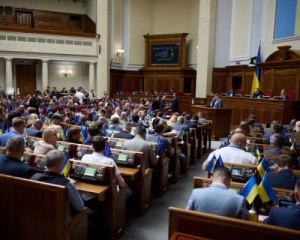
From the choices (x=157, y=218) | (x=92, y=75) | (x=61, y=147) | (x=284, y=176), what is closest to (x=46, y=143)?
(x=61, y=147)

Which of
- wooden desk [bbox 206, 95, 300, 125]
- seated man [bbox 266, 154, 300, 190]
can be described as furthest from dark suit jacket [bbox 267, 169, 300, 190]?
wooden desk [bbox 206, 95, 300, 125]

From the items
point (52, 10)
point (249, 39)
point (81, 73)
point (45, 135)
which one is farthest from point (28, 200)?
point (52, 10)

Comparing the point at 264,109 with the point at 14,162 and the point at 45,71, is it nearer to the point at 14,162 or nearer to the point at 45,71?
the point at 14,162

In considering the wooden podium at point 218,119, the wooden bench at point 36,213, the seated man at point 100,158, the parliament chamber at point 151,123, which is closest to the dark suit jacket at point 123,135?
the parliament chamber at point 151,123

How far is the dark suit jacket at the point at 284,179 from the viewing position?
2668mm

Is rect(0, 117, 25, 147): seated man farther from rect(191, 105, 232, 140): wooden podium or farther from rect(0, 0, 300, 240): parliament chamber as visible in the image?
rect(191, 105, 232, 140): wooden podium

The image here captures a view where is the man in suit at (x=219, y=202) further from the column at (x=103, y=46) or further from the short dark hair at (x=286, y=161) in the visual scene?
the column at (x=103, y=46)

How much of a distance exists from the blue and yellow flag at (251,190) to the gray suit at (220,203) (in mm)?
420

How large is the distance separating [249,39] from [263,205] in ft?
40.0

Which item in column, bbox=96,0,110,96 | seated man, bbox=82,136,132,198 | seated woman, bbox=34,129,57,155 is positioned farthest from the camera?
column, bbox=96,0,110,96

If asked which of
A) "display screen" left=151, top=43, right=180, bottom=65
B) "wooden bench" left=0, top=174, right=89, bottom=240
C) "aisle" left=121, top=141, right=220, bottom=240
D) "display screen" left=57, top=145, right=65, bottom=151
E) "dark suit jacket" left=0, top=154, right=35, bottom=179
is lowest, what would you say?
"aisle" left=121, top=141, right=220, bottom=240

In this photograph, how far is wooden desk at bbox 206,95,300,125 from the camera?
8773mm

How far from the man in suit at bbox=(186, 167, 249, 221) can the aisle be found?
58.7 inches

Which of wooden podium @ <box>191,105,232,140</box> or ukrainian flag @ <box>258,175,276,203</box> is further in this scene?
wooden podium @ <box>191,105,232,140</box>
